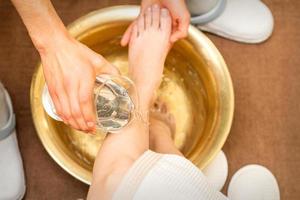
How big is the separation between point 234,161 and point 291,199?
191 millimetres

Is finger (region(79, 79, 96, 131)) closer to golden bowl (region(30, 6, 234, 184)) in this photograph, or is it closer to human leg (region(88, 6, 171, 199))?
human leg (region(88, 6, 171, 199))

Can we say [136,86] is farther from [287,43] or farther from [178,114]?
[287,43]

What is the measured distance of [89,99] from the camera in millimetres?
825

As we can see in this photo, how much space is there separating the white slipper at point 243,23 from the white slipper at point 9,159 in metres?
0.62

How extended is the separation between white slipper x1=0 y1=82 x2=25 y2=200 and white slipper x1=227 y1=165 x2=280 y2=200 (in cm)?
59

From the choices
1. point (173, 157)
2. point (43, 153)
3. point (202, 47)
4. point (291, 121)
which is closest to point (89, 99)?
point (173, 157)

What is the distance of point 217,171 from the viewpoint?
1236 millimetres

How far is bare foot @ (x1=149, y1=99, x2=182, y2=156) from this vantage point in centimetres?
104

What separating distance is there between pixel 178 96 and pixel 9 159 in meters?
0.51

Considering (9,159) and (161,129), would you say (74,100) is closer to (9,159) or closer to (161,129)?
(161,129)

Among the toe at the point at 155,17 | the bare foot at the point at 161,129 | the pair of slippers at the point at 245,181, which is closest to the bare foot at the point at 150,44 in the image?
the toe at the point at 155,17

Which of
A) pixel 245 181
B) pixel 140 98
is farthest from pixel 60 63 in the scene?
pixel 245 181

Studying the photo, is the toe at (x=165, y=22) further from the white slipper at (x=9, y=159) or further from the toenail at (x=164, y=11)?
the white slipper at (x=9, y=159)

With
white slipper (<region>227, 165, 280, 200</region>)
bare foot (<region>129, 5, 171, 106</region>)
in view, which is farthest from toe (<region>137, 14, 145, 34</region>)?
white slipper (<region>227, 165, 280, 200</region>)
